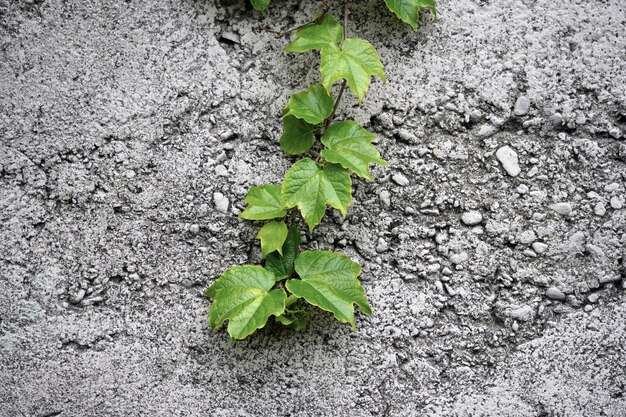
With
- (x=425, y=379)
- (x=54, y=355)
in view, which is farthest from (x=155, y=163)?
(x=425, y=379)

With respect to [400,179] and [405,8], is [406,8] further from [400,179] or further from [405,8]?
[400,179]

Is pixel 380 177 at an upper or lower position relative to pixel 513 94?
lower

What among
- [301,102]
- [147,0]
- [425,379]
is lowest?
[425,379]

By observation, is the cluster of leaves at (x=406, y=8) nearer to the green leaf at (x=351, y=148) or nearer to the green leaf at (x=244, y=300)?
the green leaf at (x=351, y=148)

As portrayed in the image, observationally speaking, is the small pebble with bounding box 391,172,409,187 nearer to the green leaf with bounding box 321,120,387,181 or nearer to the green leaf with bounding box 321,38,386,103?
the green leaf with bounding box 321,120,387,181

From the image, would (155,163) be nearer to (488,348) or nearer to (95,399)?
(95,399)

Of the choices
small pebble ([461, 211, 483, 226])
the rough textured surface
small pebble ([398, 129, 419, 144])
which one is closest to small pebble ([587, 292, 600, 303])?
the rough textured surface

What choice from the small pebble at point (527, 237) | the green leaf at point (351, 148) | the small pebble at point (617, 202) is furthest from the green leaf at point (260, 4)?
the small pebble at point (617, 202)
